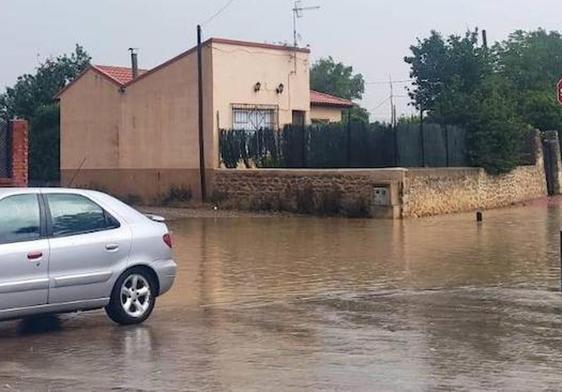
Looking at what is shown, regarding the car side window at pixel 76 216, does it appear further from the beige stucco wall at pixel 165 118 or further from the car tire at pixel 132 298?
the beige stucco wall at pixel 165 118

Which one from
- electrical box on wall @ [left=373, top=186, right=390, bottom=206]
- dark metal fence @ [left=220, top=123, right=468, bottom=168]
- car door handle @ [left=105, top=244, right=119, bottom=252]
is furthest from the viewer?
dark metal fence @ [left=220, top=123, right=468, bottom=168]

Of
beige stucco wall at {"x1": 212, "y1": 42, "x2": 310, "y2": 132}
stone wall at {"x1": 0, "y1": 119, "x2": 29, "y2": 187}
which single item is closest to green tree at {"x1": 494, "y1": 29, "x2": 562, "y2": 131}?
beige stucco wall at {"x1": 212, "y1": 42, "x2": 310, "y2": 132}

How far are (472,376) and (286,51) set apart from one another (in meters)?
29.0

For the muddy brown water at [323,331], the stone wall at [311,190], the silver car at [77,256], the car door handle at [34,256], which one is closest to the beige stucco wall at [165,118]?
the stone wall at [311,190]

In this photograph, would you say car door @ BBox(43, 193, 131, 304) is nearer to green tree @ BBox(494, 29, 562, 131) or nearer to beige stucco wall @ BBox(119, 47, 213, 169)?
beige stucco wall @ BBox(119, 47, 213, 169)

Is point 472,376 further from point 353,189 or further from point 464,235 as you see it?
point 353,189

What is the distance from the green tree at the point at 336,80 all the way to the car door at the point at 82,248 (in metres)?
74.6

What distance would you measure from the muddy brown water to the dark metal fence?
1311 cm

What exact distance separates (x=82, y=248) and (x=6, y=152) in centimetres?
1026

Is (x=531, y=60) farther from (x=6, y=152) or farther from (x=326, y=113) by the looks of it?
(x=6, y=152)

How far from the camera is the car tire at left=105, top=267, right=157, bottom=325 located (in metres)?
10.9

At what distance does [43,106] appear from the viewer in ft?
152

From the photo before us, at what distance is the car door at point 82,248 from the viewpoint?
10.2m

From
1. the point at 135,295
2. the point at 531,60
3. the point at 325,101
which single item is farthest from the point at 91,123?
the point at 531,60
